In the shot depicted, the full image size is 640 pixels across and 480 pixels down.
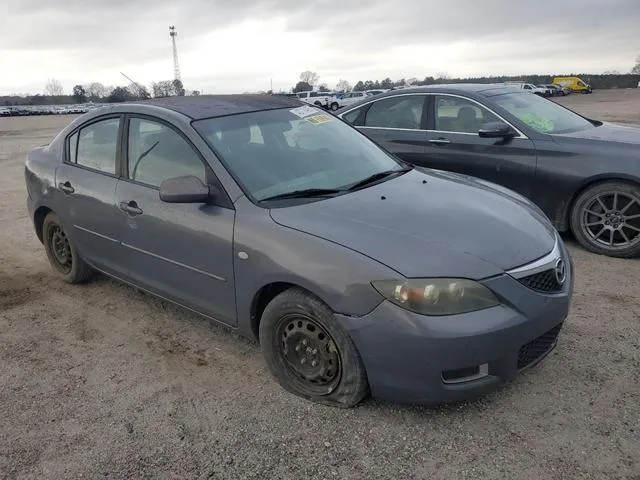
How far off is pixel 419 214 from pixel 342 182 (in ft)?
2.23

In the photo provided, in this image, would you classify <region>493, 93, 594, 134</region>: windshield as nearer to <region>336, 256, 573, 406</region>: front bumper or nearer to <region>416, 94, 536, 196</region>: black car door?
<region>416, 94, 536, 196</region>: black car door

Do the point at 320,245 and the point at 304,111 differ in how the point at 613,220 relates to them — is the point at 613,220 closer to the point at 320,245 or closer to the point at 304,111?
the point at 304,111

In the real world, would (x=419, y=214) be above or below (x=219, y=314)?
above

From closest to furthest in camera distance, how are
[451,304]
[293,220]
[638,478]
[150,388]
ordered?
1. [638,478]
2. [451,304]
3. [293,220]
4. [150,388]

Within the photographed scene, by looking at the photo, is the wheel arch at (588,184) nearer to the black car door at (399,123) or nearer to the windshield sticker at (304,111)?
the black car door at (399,123)

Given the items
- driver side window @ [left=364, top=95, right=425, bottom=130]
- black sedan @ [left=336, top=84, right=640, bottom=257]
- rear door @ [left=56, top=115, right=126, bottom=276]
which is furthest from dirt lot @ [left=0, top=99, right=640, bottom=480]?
driver side window @ [left=364, top=95, right=425, bottom=130]

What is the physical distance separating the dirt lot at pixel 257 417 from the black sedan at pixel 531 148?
1.31 meters

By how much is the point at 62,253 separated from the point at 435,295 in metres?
3.74

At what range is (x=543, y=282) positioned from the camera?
9.12 feet

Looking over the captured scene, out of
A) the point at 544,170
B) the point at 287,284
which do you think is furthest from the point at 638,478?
the point at 544,170

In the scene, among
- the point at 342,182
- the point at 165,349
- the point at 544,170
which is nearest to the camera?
the point at 342,182

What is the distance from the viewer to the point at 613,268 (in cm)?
477

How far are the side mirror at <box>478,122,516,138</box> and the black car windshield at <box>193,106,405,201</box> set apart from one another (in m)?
1.84

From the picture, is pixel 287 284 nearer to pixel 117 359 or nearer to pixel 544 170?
pixel 117 359
